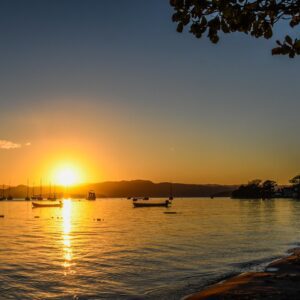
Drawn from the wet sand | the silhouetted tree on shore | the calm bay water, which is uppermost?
the silhouetted tree on shore

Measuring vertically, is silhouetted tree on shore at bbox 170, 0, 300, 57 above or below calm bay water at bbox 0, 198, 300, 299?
above

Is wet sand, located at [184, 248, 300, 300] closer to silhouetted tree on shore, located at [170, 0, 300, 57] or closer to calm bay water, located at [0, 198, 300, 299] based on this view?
calm bay water, located at [0, 198, 300, 299]

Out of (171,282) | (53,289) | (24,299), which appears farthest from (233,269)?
(24,299)

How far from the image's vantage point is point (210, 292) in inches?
804

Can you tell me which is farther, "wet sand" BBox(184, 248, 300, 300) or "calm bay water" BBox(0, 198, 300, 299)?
"calm bay water" BBox(0, 198, 300, 299)

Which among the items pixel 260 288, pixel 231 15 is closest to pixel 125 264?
pixel 260 288

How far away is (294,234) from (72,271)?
1542 inches

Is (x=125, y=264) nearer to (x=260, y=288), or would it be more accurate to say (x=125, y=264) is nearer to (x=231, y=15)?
(x=260, y=288)

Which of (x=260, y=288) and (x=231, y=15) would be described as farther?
(x=260, y=288)

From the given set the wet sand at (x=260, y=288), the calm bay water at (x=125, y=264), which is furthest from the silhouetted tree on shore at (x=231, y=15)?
the calm bay water at (x=125, y=264)

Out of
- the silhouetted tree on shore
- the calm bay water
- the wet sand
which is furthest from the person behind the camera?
the calm bay water

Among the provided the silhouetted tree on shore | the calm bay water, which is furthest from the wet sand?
the silhouetted tree on shore

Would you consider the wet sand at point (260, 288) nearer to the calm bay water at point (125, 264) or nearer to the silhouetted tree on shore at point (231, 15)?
the calm bay water at point (125, 264)

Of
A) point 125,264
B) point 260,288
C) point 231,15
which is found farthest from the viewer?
point 125,264
